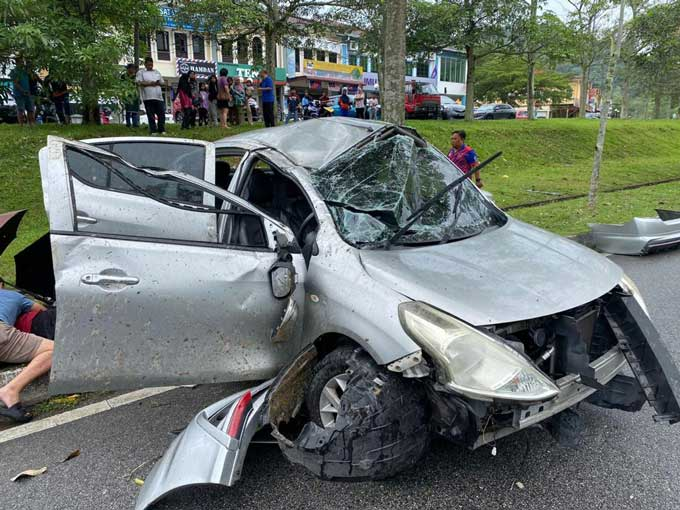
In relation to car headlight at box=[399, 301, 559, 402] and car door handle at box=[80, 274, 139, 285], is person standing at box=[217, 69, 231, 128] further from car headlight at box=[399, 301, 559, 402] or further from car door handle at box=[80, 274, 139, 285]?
car headlight at box=[399, 301, 559, 402]

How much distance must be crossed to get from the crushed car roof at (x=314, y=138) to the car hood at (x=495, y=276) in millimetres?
961

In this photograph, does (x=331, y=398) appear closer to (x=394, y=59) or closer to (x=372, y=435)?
(x=372, y=435)

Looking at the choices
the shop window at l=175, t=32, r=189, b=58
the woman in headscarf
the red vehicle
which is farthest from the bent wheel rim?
the shop window at l=175, t=32, r=189, b=58

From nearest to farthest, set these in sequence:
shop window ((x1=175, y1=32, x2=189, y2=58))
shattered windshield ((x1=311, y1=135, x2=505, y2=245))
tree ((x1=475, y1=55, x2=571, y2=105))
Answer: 1. shattered windshield ((x1=311, y1=135, x2=505, y2=245))
2. shop window ((x1=175, y1=32, x2=189, y2=58))
3. tree ((x1=475, y1=55, x2=571, y2=105))

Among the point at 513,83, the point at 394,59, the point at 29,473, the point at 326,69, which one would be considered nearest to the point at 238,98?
the point at 394,59

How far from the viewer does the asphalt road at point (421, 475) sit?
235 centimetres

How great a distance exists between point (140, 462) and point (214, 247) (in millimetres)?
1212

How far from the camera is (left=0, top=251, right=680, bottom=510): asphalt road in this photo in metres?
2.35

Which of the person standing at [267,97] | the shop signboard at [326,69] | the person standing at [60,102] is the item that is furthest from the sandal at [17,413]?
the shop signboard at [326,69]

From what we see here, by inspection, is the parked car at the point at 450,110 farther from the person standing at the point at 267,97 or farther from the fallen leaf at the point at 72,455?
the fallen leaf at the point at 72,455

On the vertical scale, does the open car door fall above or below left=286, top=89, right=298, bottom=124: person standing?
below

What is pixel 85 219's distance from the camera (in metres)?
2.62

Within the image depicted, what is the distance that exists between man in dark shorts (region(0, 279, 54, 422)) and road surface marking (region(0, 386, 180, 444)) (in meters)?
0.09

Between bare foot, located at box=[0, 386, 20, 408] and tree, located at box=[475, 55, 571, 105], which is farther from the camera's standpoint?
tree, located at box=[475, 55, 571, 105]
